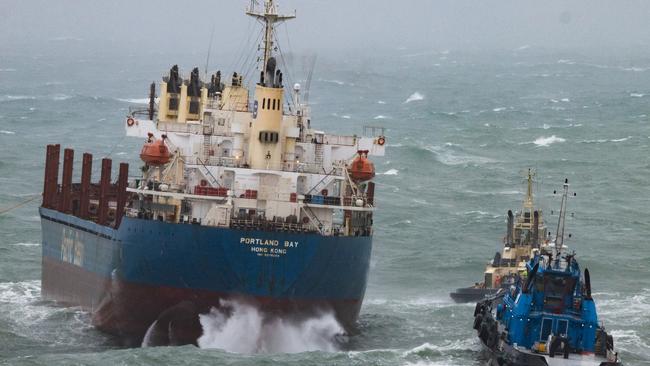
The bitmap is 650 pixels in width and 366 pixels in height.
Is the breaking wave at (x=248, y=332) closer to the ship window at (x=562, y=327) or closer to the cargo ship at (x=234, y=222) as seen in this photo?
the cargo ship at (x=234, y=222)

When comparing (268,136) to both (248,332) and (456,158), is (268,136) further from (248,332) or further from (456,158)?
(456,158)

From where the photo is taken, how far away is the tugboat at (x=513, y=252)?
66312mm

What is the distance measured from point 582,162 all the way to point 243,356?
223 feet

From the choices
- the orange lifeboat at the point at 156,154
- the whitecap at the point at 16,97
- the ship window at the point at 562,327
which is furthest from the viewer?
the whitecap at the point at 16,97

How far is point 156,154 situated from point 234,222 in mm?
4511

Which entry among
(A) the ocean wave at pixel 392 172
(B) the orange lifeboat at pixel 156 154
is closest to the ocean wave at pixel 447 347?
(B) the orange lifeboat at pixel 156 154

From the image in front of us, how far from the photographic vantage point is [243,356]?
50.7m

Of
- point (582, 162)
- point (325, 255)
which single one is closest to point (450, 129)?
point (582, 162)

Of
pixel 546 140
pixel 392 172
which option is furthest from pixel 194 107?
pixel 546 140

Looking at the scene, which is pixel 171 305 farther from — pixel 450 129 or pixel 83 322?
pixel 450 129

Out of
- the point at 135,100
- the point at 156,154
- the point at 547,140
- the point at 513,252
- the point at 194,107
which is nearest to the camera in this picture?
the point at 156,154

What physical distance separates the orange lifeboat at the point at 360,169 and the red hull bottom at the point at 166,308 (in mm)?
4400

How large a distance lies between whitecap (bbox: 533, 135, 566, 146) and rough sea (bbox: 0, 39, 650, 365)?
82 mm

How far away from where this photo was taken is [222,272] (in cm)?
5266
